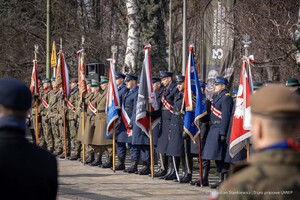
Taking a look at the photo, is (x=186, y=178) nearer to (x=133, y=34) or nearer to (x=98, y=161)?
(x=98, y=161)

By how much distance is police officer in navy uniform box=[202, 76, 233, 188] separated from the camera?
13.4 meters

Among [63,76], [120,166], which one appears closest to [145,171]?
[120,166]

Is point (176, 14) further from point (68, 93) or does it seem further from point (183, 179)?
point (183, 179)

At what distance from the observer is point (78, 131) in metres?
18.5

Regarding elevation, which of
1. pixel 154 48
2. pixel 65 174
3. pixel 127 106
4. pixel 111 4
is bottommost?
pixel 65 174

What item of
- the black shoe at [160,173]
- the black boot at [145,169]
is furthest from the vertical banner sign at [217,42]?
the black shoe at [160,173]

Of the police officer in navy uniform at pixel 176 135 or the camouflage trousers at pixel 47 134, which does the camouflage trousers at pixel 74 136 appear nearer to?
the camouflage trousers at pixel 47 134

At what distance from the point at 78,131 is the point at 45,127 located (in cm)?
234

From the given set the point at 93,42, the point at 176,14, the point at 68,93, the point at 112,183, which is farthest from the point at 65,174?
the point at 176,14

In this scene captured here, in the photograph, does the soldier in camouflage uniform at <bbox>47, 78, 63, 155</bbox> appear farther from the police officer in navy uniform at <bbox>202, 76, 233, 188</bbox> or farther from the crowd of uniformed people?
the police officer in navy uniform at <bbox>202, 76, 233, 188</bbox>

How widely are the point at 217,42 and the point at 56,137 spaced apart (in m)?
4.81

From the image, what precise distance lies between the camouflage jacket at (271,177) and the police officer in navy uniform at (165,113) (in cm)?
1132

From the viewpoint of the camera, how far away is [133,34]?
23.2m

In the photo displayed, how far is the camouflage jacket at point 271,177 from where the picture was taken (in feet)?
11.1
